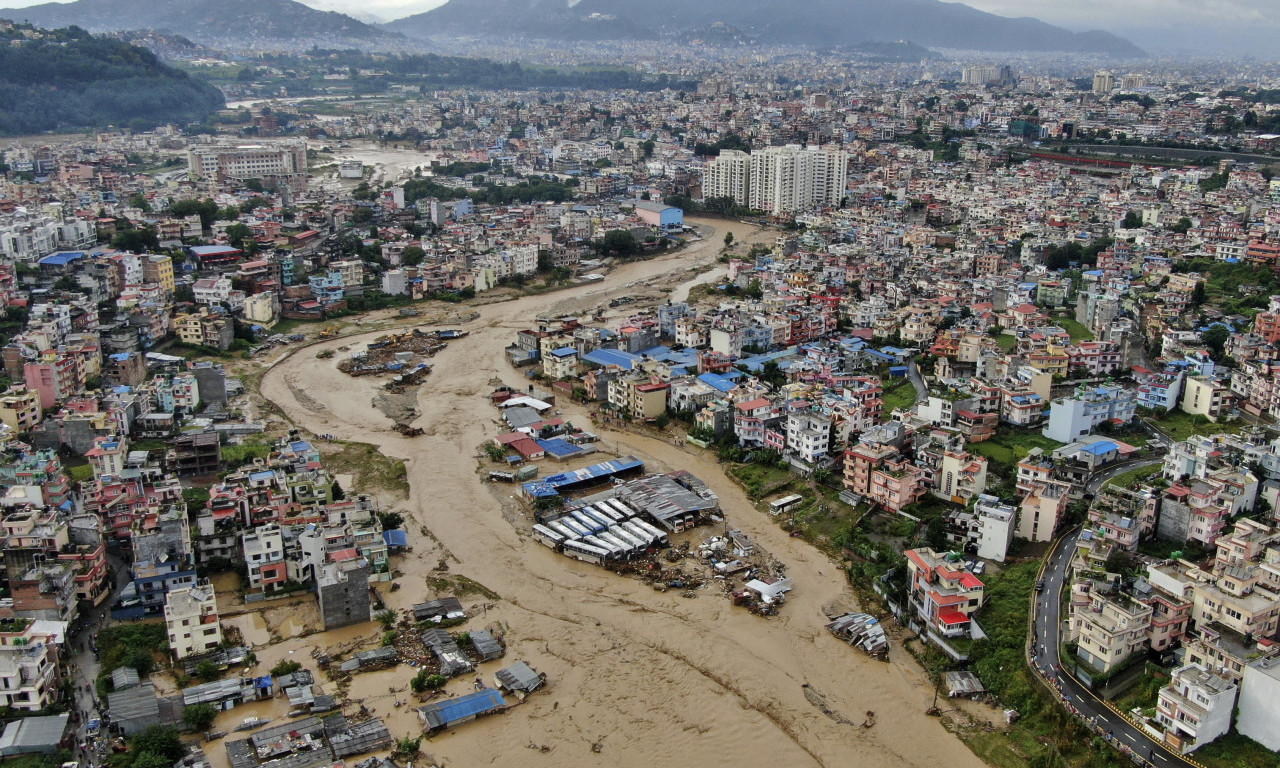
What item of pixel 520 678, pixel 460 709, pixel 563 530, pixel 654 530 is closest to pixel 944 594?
pixel 654 530

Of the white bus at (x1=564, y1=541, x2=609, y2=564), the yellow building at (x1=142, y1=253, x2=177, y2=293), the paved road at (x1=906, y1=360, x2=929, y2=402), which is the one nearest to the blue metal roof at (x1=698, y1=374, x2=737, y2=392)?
the paved road at (x1=906, y1=360, x2=929, y2=402)

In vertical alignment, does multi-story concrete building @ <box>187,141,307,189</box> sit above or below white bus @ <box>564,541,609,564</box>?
above

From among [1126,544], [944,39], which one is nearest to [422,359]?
[1126,544]

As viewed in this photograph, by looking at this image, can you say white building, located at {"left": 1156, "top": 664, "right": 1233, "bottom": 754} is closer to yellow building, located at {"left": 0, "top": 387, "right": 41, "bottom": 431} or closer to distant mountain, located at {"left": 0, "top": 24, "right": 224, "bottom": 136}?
yellow building, located at {"left": 0, "top": 387, "right": 41, "bottom": 431}

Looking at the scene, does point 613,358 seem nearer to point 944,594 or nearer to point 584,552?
point 584,552

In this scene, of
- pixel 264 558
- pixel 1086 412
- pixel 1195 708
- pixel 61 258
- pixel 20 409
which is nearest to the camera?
pixel 1195 708

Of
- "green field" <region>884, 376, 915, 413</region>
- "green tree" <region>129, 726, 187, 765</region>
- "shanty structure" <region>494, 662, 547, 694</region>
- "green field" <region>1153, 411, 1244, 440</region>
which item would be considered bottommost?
"shanty structure" <region>494, 662, 547, 694</region>

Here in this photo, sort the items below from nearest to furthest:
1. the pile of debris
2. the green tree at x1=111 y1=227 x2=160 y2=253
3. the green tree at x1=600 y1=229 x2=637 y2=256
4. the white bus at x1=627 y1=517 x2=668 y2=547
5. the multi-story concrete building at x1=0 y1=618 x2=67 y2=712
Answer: the multi-story concrete building at x1=0 y1=618 x2=67 y2=712
the white bus at x1=627 y1=517 x2=668 y2=547
the pile of debris
the green tree at x1=111 y1=227 x2=160 y2=253
the green tree at x1=600 y1=229 x2=637 y2=256
